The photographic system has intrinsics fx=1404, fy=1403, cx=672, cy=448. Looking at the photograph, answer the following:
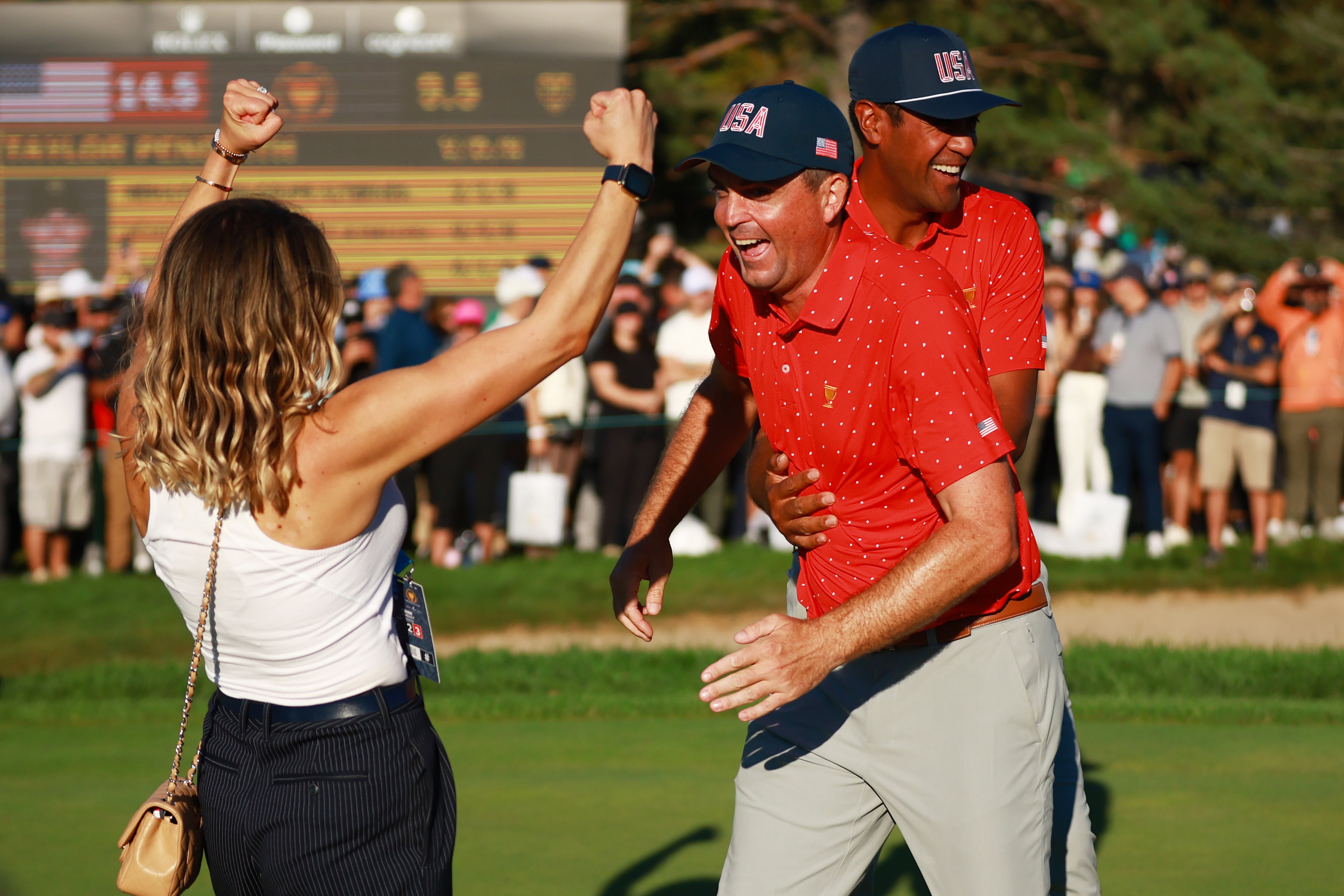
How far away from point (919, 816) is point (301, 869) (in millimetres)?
1216

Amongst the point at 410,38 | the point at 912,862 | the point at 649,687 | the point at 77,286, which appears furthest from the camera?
the point at 410,38

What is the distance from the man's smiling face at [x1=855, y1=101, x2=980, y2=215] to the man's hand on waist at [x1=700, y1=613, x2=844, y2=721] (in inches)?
50.5

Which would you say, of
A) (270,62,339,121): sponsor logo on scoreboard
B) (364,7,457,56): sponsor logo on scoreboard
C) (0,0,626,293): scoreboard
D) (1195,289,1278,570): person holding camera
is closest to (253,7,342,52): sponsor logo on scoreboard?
(0,0,626,293): scoreboard

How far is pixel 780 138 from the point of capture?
2697 millimetres

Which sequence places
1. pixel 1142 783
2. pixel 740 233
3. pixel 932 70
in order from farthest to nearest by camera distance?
pixel 1142 783, pixel 932 70, pixel 740 233

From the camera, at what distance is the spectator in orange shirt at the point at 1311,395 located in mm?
10930

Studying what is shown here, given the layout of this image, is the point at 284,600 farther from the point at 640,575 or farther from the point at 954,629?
the point at 954,629

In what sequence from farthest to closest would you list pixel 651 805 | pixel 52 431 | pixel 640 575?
pixel 52 431 → pixel 651 805 → pixel 640 575

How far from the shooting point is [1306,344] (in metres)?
10.9

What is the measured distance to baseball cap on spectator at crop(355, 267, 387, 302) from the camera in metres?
11.6

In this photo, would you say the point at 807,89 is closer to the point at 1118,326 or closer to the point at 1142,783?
the point at 1142,783

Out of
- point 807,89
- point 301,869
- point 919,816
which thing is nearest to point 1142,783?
point 919,816

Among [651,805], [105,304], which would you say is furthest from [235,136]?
[105,304]

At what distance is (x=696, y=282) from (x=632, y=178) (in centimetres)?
855
